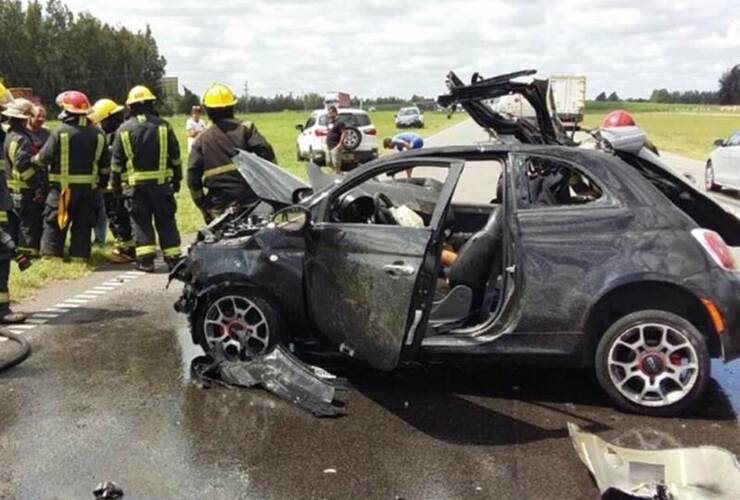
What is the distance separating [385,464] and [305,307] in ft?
4.68

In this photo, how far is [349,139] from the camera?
21.8 meters

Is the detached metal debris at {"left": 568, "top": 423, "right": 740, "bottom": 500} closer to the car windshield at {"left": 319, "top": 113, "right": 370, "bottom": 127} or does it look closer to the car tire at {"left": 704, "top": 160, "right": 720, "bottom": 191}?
the car tire at {"left": 704, "top": 160, "right": 720, "bottom": 191}

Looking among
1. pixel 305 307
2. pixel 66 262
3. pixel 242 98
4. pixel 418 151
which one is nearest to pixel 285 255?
pixel 305 307

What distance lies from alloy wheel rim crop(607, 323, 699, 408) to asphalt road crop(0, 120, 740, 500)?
0.51 feet

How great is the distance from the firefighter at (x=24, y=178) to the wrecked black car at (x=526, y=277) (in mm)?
4568

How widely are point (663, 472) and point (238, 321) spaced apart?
2888 mm

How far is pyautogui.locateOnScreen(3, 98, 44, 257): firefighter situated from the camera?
29.1 feet

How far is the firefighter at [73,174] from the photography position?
9062mm

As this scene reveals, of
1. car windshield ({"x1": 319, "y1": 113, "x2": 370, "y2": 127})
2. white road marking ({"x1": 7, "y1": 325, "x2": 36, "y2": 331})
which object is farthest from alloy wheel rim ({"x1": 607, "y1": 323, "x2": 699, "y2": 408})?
car windshield ({"x1": 319, "y1": 113, "x2": 370, "y2": 127})

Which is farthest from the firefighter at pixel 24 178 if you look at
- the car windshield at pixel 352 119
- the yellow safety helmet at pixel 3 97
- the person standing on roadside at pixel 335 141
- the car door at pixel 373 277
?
the car windshield at pixel 352 119

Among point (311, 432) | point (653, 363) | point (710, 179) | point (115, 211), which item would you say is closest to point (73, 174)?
point (115, 211)

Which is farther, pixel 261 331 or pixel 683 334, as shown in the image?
pixel 261 331

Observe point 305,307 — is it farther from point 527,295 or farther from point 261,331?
point 527,295

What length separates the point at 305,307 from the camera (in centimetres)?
525
